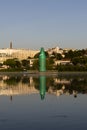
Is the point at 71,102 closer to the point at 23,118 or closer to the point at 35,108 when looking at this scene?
the point at 35,108

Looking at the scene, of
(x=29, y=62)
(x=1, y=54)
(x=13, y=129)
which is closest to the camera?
(x=13, y=129)

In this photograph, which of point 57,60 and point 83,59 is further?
point 57,60

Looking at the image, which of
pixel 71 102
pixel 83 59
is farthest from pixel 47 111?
pixel 83 59

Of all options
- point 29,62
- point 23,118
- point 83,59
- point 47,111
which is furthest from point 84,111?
point 29,62

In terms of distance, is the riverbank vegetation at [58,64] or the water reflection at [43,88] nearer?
the water reflection at [43,88]

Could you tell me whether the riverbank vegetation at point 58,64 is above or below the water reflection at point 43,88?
above

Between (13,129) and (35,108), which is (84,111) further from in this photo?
(13,129)

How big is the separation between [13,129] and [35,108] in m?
3.15

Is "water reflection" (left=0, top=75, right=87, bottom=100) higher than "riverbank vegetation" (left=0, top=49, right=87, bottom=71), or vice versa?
"riverbank vegetation" (left=0, top=49, right=87, bottom=71)

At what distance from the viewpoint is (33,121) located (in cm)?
821

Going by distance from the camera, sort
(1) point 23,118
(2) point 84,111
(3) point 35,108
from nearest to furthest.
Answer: (1) point 23,118 → (2) point 84,111 → (3) point 35,108

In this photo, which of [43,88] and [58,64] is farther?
[58,64]

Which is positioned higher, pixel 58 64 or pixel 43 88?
pixel 58 64

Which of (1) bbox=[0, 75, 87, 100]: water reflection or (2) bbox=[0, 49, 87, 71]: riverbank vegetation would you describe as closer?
(1) bbox=[0, 75, 87, 100]: water reflection
